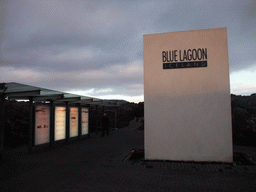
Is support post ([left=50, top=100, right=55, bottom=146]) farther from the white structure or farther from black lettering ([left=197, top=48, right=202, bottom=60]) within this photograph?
black lettering ([left=197, top=48, right=202, bottom=60])

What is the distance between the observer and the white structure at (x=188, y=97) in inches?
272

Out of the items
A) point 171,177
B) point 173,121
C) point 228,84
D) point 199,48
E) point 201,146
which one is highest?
point 199,48

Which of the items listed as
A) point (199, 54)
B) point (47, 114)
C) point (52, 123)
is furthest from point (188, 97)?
point (52, 123)

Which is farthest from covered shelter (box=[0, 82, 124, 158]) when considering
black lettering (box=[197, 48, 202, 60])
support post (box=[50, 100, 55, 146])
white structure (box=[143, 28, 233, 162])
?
black lettering (box=[197, 48, 202, 60])

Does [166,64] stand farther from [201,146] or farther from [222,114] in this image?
[201,146]

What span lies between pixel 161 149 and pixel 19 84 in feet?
19.7

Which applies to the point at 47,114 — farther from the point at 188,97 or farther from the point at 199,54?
the point at 199,54

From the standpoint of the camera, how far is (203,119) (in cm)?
702

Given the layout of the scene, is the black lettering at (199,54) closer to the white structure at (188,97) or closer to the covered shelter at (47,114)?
the white structure at (188,97)

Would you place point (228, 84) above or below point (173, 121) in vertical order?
above

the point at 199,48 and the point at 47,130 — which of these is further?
the point at 47,130

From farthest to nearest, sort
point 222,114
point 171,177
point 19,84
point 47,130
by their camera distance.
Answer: point 47,130 → point 19,84 → point 222,114 → point 171,177

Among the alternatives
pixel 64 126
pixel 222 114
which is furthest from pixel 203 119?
pixel 64 126

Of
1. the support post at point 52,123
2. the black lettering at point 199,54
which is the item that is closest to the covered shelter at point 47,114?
the support post at point 52,123
